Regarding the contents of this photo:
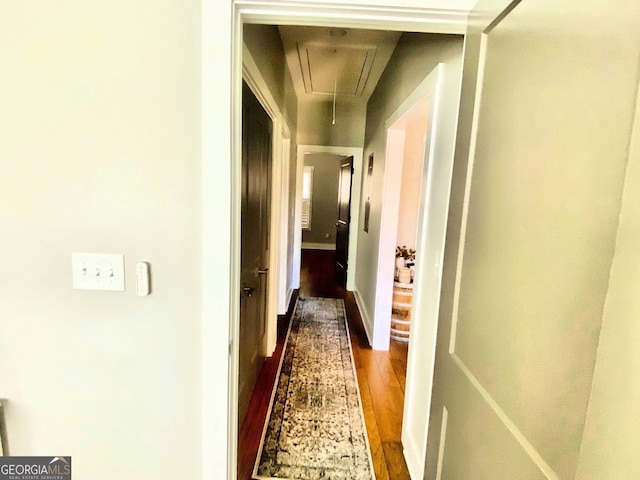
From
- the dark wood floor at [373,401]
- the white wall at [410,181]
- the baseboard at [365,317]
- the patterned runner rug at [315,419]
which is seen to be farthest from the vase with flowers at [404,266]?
the patterned runner rug at [315,419]

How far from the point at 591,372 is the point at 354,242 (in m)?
4.28

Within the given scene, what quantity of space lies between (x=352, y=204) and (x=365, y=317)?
6.17 feet

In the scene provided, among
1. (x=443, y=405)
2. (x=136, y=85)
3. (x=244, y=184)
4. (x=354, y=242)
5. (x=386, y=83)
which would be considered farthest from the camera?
(x=354, y=242)

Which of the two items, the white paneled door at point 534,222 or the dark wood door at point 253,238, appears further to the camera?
the dark wood door at point 253,238

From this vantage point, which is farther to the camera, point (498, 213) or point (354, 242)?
point (354, 242)

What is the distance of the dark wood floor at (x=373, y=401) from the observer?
1.72 metres

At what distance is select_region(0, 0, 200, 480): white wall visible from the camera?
96 centimetres

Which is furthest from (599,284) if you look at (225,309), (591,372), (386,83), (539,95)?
(386,83)

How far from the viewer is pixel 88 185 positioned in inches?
40.1

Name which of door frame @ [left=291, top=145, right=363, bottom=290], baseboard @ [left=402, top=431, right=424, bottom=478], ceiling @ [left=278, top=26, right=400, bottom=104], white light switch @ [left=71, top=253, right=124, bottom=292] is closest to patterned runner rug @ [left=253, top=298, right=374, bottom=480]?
baseboard @ [left=402, top=431, right=424, bottom=478]

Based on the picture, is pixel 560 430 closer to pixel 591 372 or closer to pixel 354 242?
pixel 591 372

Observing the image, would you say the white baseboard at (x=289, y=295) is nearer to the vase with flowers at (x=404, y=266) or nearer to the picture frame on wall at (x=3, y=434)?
the vase with flowers at (x=404, y=266)

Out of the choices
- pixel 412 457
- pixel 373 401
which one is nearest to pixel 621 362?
pixel 412 457

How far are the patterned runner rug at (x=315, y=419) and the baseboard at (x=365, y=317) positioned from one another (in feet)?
0.78
